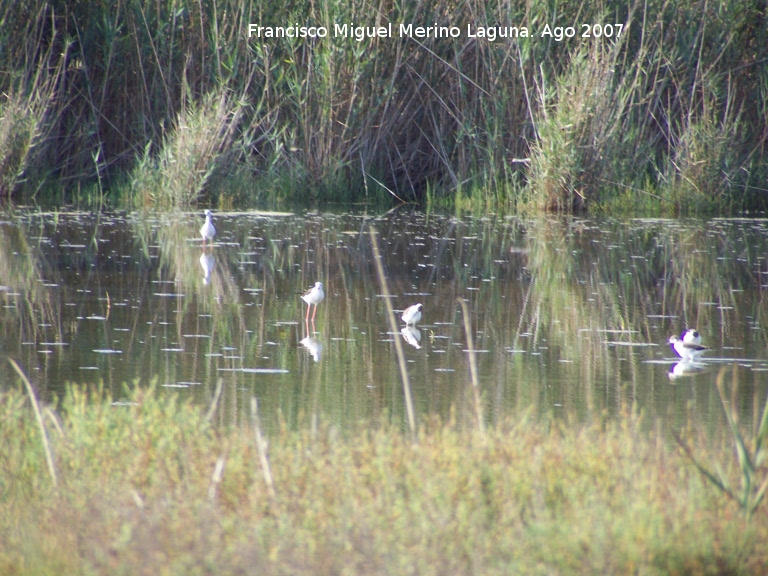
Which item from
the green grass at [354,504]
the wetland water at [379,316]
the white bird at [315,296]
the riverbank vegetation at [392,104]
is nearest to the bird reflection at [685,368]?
the wetland water at [379,316]

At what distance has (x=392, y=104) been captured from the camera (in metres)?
16.0

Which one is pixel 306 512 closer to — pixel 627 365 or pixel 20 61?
pixel 627 365

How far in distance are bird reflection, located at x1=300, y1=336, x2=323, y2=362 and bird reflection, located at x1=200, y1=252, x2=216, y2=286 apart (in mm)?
2010

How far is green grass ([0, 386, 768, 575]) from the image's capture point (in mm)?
3127

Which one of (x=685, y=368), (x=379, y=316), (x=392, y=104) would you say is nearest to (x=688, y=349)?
(x=685, y=368)

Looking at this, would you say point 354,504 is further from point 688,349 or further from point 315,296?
point 315,296

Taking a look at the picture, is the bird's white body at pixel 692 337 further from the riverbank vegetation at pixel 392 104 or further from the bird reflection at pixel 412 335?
the riverbank vegetation at pixel 392 104

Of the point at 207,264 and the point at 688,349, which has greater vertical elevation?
the point at 207,264

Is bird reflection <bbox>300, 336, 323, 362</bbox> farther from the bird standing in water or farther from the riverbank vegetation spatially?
the riverbank vegetation

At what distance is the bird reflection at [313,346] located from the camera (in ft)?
20.4

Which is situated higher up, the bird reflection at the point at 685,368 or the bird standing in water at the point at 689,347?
the bird standing in water at the point at 689,347

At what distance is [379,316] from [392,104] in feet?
29.6

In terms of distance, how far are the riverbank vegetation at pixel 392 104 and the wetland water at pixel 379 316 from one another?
7.49ft

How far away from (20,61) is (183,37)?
2204mm
